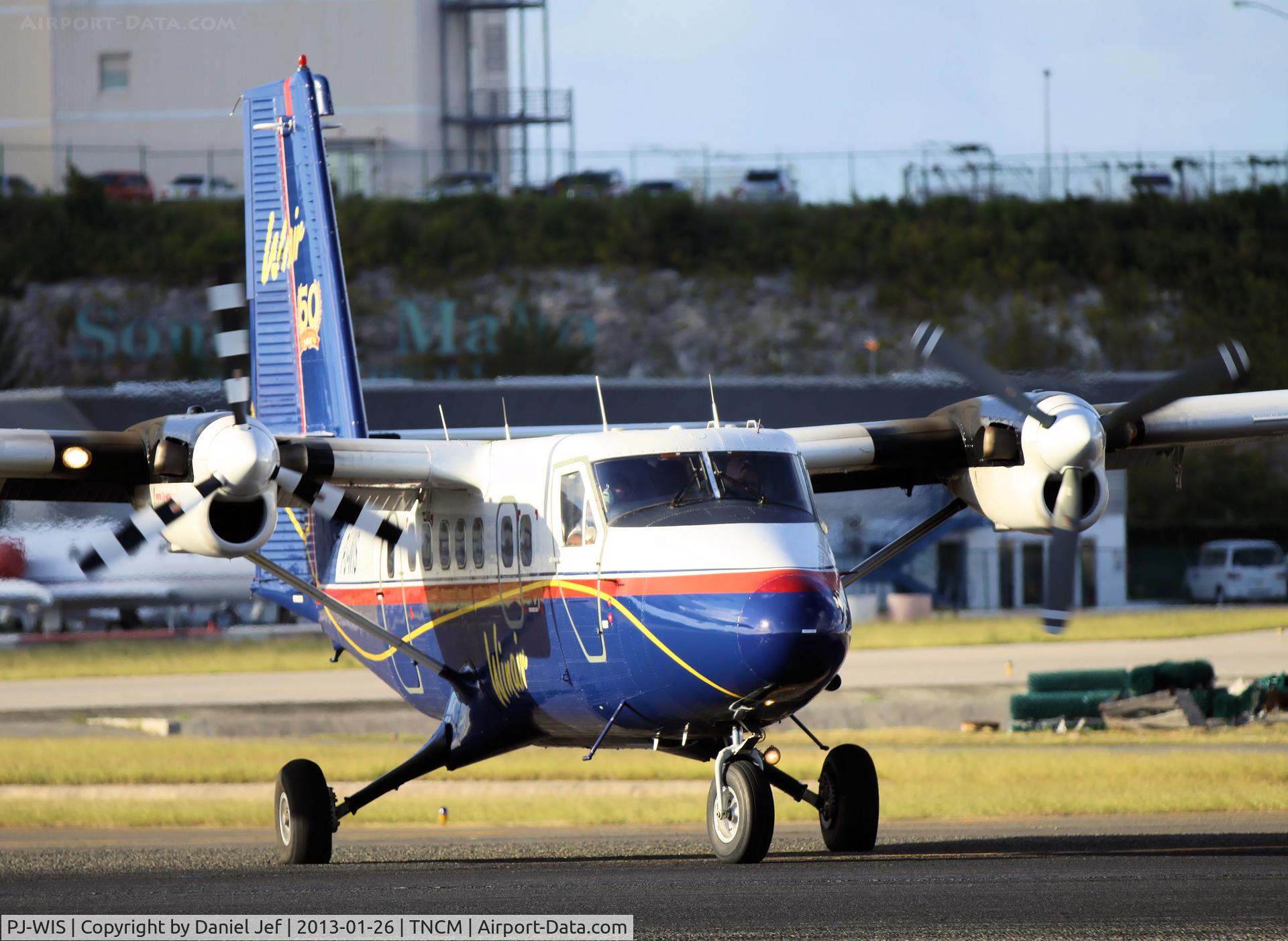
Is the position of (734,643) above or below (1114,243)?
below

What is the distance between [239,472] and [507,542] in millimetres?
2355

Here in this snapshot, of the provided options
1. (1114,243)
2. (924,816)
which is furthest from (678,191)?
(924,816)

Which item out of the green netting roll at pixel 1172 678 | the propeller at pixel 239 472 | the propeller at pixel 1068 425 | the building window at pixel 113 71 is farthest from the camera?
the building window at pixel 113 71

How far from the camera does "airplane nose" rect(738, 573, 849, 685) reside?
484 inches

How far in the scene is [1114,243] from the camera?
259 ft

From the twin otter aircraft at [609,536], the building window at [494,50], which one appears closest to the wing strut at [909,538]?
the twin otter aircraft at [609,536]

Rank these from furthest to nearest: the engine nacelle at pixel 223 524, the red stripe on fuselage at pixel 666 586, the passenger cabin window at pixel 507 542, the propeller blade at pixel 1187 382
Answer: the propeller blade at pixel 1187 382, the passenger cabin window at pixel 507 542, the engine nacelle at pixel 223 524, the red stripe on fuselage at pixel 666 586

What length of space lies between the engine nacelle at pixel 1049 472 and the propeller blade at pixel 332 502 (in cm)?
558

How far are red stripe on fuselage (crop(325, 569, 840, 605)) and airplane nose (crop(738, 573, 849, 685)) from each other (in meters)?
0.02

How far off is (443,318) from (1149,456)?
59690 mm

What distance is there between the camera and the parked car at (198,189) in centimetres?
8181

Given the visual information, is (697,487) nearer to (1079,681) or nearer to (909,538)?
(909,538)

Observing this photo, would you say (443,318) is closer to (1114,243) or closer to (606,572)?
(1114,243)

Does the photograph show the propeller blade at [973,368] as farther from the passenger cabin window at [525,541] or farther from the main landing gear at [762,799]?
the passenger cabin window at [525,541]
